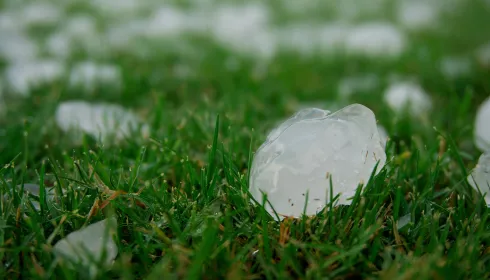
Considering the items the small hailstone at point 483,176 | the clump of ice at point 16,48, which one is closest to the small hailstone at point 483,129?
the small hailstone at point 483,176

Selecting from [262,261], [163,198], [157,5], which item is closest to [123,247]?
[163,198]

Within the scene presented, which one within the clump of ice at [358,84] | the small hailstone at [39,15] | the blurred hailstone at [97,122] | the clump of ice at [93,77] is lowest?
the clump of ice at [358,84]

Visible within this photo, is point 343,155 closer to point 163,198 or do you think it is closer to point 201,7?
point 163,198

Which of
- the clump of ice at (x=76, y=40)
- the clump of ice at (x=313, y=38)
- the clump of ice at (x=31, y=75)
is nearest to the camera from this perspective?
the clump of ice at (x=31, y=75)

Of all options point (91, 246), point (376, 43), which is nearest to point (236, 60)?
point (376, 43)

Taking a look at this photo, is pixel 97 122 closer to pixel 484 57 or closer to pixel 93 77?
pixel 93 77

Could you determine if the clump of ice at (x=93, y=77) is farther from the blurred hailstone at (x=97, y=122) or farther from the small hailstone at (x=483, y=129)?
the small hailstone at (x=483, y=129)
